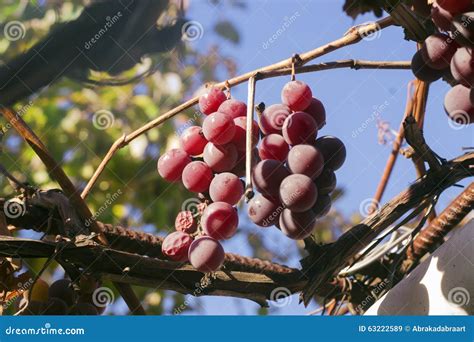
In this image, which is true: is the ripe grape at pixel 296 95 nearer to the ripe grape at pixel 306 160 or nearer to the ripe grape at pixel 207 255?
the ripe grape at pixel 306 160

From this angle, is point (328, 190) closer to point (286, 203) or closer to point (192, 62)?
point (286, 203)

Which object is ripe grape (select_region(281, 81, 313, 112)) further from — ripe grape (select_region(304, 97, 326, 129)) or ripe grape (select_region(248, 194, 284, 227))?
ripe grape (select_region(248, 194, 284, 227))

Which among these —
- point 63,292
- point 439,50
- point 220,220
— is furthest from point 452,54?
point 63,292

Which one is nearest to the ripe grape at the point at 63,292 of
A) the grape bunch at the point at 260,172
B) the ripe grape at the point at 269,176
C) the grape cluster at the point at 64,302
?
the grape cluster at the point at 64,302

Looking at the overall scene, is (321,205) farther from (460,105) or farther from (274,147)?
(460,105)

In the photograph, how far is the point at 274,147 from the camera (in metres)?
1.20

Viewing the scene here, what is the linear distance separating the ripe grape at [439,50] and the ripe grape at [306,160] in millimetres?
236

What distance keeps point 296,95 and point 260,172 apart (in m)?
0.14

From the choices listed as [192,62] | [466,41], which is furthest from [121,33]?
[192,62]

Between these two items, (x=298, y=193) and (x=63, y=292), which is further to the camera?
(x=63, y=292)

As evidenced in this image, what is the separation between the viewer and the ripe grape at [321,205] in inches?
47.8

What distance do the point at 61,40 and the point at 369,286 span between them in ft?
2.91

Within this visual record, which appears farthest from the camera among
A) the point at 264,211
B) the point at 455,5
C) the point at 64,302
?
the point at 64,302

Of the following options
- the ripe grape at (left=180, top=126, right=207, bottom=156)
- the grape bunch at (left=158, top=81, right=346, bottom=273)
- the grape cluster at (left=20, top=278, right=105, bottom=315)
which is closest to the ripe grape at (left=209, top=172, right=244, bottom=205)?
the grape bunch at (left=158, top=81, right=346, bottom=273)
